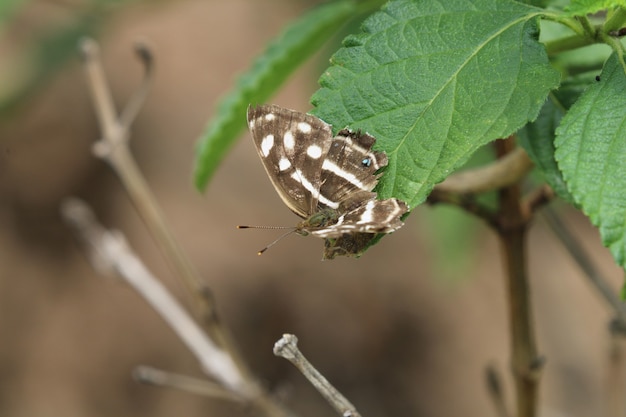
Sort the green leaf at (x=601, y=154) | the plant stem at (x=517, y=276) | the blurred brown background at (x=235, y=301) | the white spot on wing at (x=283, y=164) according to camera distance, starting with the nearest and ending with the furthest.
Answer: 1. the green leaf at (x=601, y=154)
2. the white spot on wing at (x=283, y=164)
3. the plant stem at (x=517, y=276)
4. the blurred brown background at (x=235, y=301)

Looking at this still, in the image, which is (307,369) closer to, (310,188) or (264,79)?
(310,188)

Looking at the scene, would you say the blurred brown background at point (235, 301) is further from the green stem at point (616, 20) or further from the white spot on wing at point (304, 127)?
the green stem at point (616, 20)

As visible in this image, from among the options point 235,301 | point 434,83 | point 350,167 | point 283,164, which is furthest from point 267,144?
point 235,301

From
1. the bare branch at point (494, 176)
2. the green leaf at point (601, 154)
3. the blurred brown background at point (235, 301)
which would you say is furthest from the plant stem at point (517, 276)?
the blurred brown background at point (235, 301)

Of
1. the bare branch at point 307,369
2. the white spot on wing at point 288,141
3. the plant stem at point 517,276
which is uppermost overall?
the white spot on wing at point 288,141

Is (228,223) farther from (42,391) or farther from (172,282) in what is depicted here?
(42,391)

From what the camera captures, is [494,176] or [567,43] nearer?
[567,43]
